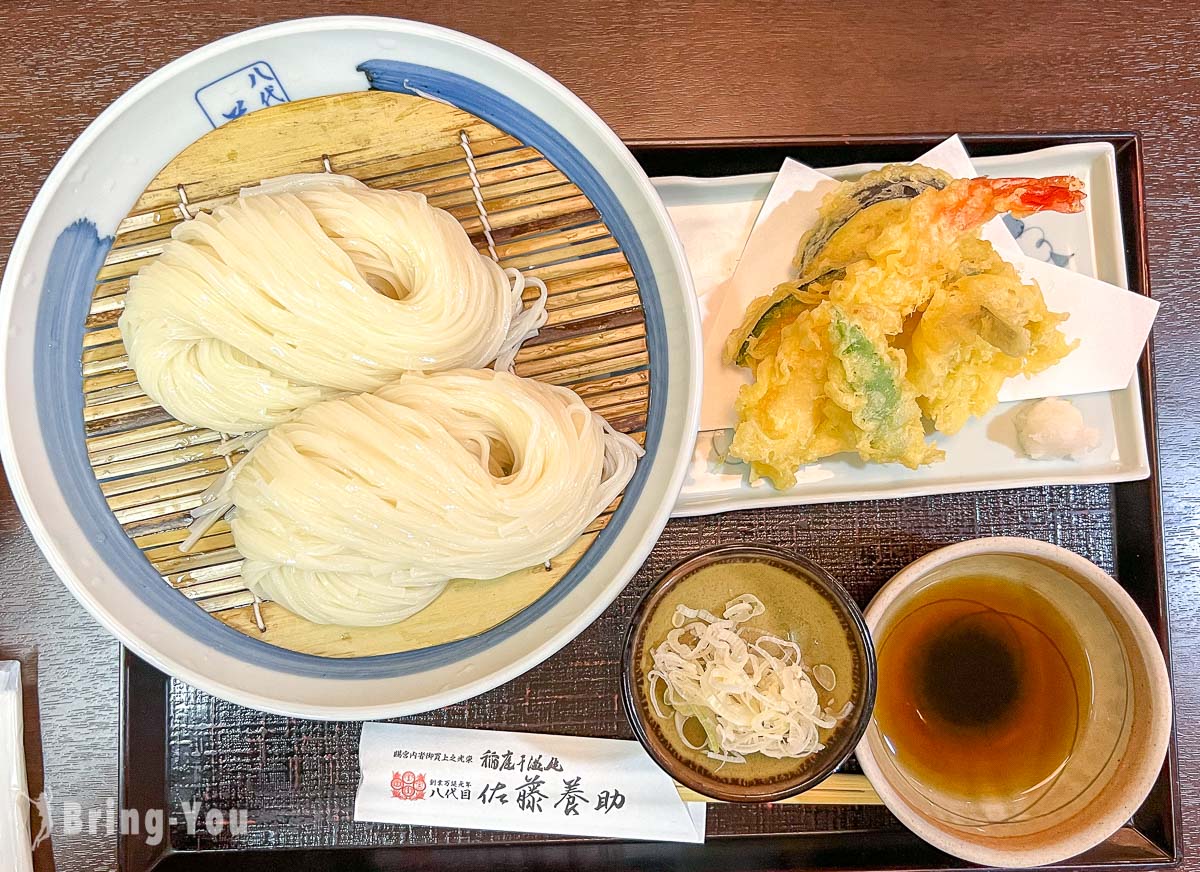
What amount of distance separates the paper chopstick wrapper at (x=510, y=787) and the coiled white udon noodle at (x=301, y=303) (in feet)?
2.84

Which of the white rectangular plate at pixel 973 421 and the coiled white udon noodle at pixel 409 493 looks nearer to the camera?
the coiled white udon noodle at pixel 409 493

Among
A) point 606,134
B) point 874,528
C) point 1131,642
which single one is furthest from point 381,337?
point 1131,642

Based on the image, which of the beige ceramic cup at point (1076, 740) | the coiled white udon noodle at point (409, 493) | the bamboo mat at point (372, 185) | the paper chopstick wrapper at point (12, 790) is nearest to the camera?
the coiled white udon noodle at point (409, 493)

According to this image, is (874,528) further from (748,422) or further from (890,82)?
(890,82)

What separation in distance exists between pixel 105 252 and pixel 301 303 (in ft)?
1.57

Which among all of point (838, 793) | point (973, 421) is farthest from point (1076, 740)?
point (973, 421)

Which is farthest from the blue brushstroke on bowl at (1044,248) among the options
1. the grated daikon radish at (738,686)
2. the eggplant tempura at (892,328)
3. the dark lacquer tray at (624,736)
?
the grated daikon radish at (738,686)

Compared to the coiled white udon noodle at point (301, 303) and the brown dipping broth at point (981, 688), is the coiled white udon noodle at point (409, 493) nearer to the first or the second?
the coiled white udon noodle at point (301, 303)

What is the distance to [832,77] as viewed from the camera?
Result: 1.95 metres

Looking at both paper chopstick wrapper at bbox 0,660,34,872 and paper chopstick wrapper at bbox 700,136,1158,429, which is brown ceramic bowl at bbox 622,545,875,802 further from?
paper chopstick wrapper at bbox 0,660,34,872

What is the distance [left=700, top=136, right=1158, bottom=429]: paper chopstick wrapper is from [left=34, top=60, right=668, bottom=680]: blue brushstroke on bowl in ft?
1.21

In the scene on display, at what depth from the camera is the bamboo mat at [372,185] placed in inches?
60.4

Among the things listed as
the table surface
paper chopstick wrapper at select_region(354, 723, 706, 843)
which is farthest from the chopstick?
the table surface

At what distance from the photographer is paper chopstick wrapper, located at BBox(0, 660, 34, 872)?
1752 millimetres
